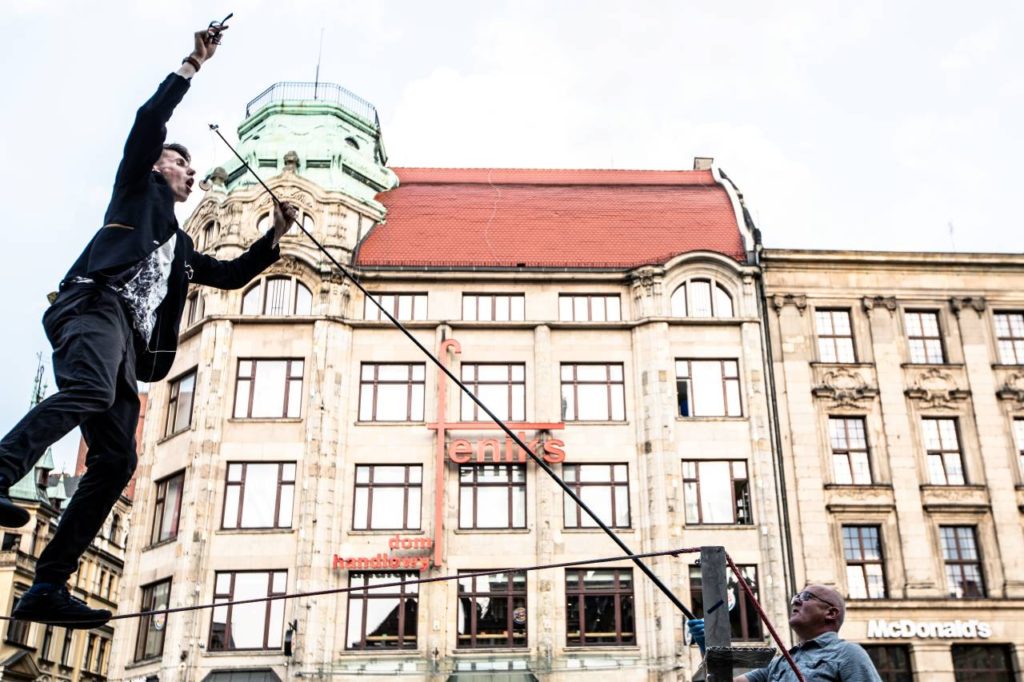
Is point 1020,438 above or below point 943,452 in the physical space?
above

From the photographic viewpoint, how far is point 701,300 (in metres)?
34.0

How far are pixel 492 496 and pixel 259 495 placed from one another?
7011 millimetres

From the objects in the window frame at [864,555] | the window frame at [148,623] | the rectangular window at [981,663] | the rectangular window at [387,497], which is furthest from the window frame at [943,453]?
the window frame at [148,623]

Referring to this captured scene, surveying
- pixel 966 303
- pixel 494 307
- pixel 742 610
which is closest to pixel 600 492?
pixel 742 610

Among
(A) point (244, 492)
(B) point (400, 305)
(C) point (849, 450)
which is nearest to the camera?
(A) point (244, 492)

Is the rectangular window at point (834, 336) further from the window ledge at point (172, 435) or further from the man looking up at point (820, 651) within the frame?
the man looking up at point (820, 651)

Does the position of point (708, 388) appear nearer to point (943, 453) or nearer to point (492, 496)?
point (943, 453)

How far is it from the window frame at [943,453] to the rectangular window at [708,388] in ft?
19.5

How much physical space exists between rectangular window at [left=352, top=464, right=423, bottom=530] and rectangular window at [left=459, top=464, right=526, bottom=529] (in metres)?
1.39

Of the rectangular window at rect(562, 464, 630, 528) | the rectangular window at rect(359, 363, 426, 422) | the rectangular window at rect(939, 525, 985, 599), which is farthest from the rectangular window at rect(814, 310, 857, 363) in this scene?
the rectangular window at rect(359, 363, 426, 422)

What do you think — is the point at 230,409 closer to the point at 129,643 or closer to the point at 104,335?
the point at 129,643

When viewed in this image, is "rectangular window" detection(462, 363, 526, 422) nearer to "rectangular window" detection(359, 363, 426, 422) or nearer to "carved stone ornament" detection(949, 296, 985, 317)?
"rectangular window" detection(359, 363, 426, 422)

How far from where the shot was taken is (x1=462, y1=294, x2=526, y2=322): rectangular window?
3384 cm

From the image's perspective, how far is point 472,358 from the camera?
109 feet
